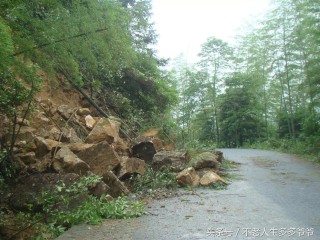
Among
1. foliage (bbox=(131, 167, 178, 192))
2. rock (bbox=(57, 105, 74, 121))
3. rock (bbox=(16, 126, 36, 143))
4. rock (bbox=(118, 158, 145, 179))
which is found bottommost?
foliage (bbox=(131, 167, 178, 192))

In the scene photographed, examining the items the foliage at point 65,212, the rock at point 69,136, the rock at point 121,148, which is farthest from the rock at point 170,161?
the foliage at point 65,212

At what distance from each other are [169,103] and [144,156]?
168 inches

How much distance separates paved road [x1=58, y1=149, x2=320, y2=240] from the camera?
4168mm

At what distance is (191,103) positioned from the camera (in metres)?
33.5

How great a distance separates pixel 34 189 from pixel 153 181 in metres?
3.25

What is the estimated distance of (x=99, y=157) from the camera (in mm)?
6820

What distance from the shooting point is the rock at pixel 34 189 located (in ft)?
16.2

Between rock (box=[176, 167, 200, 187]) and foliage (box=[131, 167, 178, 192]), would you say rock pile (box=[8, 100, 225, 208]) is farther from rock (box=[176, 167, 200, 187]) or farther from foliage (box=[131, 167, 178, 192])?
foliage (box=[131, 167, 178, 192])

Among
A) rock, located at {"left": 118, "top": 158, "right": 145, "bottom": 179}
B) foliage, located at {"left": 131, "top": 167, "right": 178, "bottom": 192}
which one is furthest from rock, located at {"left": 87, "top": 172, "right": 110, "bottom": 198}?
foliage, located at {"left": 131, "top": 167, "right": 178, "bottom": 192}

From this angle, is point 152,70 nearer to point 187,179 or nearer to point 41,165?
point 187,179

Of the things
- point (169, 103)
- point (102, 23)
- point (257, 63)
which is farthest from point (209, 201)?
point (257, 63)

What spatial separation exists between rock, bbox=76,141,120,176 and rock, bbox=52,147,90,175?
0.43 meters

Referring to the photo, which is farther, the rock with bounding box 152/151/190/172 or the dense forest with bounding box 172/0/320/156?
the dense forest with bounding box 172/0/320/156

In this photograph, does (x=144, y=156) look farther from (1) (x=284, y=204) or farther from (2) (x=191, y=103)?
(2) (x=191, y=103)
